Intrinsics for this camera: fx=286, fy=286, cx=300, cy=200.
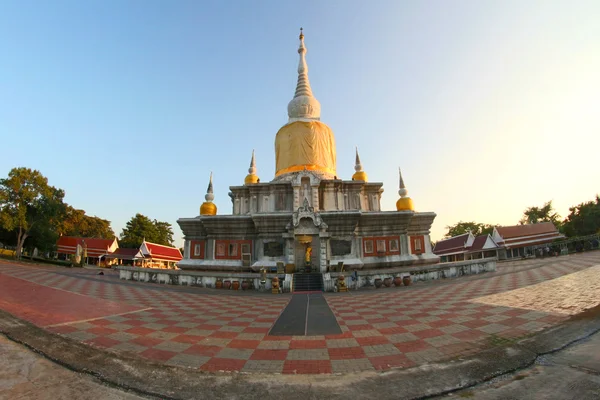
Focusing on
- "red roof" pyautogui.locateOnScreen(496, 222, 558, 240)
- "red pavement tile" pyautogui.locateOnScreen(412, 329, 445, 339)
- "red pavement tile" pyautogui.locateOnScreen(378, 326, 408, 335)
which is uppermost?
"red roof" pyautogui.locateOnScreen(496, 222, 558, 240)

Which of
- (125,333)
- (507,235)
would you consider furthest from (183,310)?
(507,235)

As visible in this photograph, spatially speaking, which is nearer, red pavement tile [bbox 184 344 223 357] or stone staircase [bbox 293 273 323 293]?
red pavement tile [bbox 184 344 223 357]

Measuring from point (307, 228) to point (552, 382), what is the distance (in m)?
17.6

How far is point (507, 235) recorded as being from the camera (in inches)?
1682

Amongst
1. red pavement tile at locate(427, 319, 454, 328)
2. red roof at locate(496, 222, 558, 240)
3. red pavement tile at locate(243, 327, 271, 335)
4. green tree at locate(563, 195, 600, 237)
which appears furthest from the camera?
red roof at locate(496, 222, 558, 240)

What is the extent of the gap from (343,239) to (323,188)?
6498 millimetres

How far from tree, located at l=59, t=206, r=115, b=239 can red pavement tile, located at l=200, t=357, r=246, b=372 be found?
62370 millimetres

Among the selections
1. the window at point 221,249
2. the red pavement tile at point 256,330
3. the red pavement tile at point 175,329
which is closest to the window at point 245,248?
the window at point 221,249

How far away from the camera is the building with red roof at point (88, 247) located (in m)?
48.5

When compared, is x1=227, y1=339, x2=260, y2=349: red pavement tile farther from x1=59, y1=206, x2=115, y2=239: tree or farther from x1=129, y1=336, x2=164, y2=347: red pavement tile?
x1=59, y1=206, x2=115, y2=239: tree

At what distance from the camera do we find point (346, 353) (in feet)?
17.0

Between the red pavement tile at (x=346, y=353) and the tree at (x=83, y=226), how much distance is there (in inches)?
2496

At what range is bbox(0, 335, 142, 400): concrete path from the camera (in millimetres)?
3549

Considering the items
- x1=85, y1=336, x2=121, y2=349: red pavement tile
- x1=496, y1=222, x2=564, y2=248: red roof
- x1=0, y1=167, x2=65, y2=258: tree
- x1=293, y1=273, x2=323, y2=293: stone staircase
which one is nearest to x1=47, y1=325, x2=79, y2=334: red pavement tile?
x1=85, y1=336, x2=121, y2=349: red pavement tile
